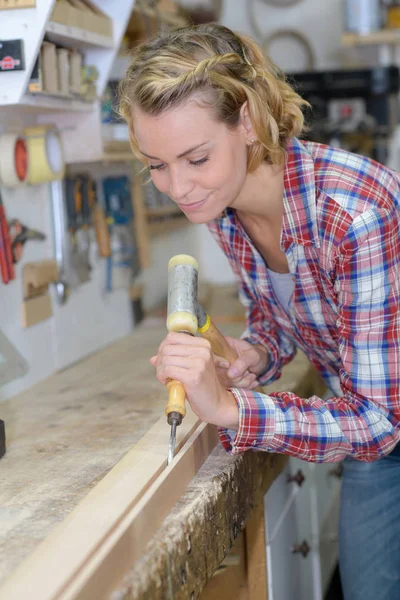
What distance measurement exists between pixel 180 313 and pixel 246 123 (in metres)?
0.31

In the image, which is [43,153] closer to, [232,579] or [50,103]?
[50,103]

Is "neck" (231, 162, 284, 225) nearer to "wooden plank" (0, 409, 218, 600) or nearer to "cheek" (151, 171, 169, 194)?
"cheek" (151, 171, 169, 194)

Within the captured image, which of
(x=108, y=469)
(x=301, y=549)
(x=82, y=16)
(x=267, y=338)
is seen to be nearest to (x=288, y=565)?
(x=301, y=549)

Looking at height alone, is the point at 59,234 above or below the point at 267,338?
above

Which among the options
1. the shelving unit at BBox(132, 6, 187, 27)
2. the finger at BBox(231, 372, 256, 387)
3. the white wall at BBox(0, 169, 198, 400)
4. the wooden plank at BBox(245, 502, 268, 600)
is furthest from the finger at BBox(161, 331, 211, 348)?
the shelving unit at BBox(132, 6, 187, 27)

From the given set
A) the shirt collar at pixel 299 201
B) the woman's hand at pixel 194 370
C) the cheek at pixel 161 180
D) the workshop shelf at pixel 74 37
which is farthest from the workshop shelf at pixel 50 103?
the woman's hand at pixel 194 370

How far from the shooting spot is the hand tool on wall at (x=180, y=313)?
1091 mm

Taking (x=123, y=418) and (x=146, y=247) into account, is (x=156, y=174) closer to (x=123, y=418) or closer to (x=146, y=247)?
(x=123, y=418)

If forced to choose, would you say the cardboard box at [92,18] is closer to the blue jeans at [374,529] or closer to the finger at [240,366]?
→ the finger at [240,366]

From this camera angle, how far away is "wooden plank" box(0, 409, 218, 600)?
809mm

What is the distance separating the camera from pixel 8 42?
152cm

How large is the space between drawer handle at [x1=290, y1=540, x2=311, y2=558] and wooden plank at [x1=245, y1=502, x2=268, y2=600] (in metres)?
0.23

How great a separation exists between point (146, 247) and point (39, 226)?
67 centimetres

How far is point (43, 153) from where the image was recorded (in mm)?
1823
